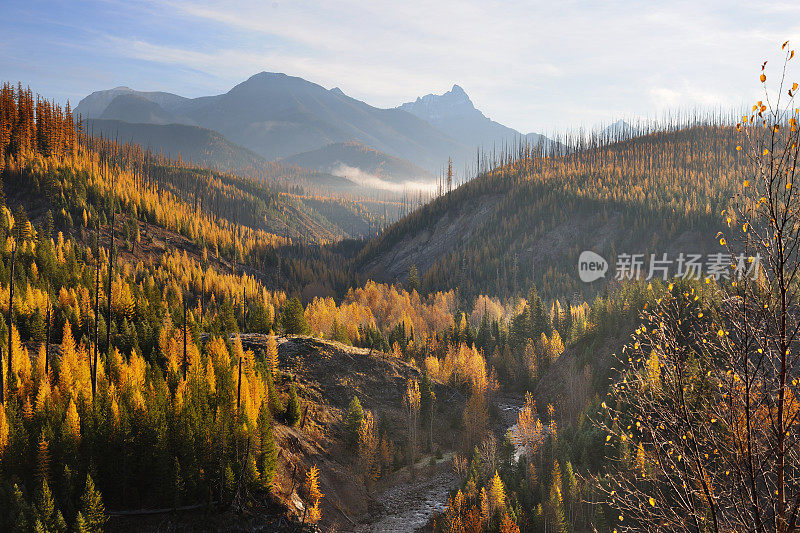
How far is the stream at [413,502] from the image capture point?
56.8m

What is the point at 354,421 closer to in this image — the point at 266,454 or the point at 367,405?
the point at 367,405

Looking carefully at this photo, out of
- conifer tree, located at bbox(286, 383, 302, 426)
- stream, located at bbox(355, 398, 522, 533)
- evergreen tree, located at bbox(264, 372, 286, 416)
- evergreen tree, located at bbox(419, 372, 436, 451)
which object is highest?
evergreen tree, located at bbox(264, 372, 286, 416)

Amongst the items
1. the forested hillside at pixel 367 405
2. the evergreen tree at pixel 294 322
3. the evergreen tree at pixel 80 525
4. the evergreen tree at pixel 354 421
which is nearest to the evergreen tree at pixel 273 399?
the forested hillside at pixel 367 405

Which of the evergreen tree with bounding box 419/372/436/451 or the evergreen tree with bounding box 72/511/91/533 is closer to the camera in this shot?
the evergreen tree with bounding box 72/511/91/533

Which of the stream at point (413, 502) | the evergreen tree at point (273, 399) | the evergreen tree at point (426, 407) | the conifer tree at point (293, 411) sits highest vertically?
the evergreen tree at point (273, 399)

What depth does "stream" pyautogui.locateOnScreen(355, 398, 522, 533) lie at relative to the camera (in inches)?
2238

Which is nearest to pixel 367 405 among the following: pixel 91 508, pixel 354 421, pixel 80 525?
pixel 354 421

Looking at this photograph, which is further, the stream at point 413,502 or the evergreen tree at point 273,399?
the evergreen tree at point 273,399

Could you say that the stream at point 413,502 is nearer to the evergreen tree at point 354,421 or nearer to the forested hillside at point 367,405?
the forested hillside at point 367,405

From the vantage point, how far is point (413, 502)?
6341cm

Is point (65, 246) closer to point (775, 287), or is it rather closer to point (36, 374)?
point (36, 374)

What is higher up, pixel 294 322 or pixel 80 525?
pixel 294 322

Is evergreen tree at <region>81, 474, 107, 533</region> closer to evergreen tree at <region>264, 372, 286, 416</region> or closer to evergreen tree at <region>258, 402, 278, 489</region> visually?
evergreen tree at <region>258, 402, 278, 489</region>

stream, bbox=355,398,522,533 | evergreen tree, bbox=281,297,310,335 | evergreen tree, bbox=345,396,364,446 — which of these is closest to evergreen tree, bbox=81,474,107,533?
stream, bbox=355,398,522,533
